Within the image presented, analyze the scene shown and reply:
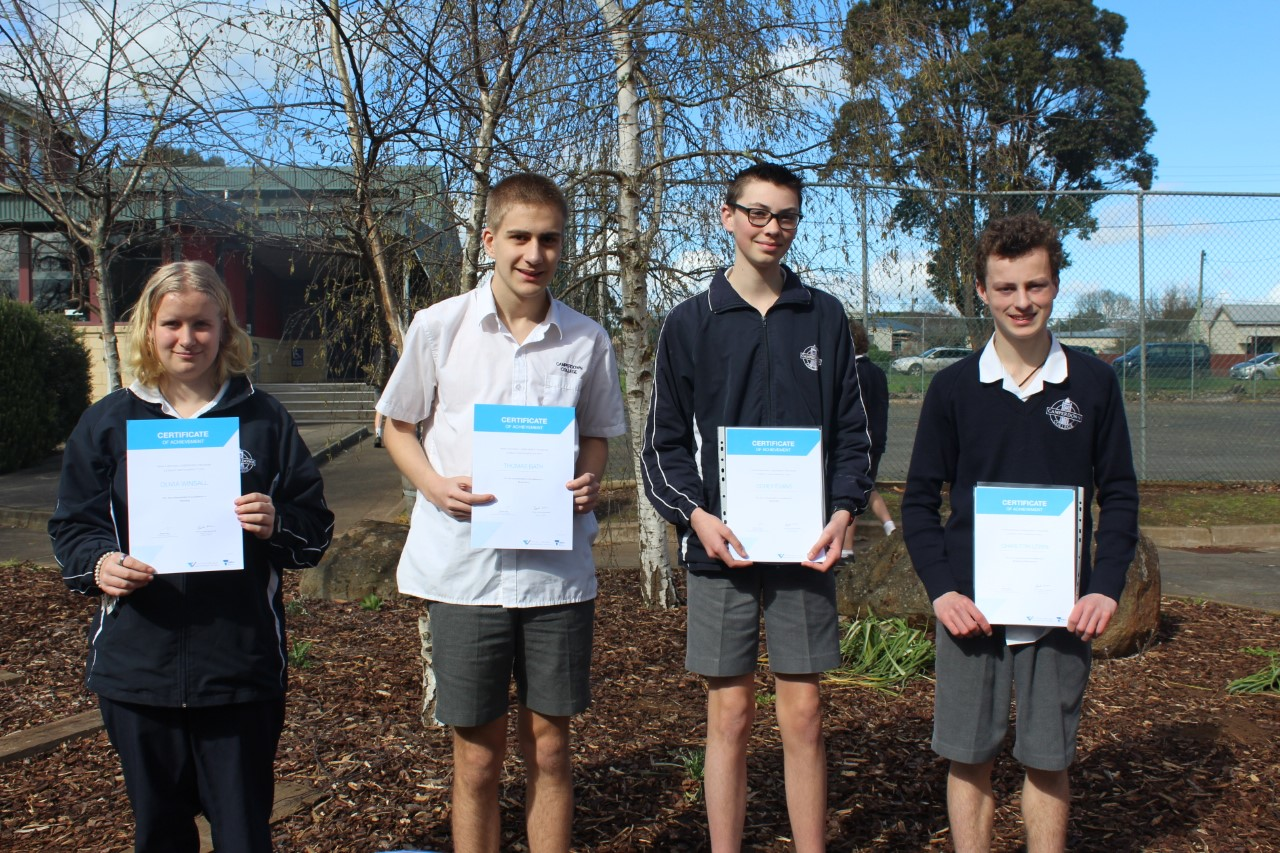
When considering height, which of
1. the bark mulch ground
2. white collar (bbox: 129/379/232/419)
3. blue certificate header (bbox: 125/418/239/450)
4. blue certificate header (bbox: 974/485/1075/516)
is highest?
white collar (bbox: 129/379/232/419)

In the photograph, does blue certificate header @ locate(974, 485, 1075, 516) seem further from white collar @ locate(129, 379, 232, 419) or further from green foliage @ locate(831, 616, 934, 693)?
green foliage @ locate(831, 616, 934, 693)

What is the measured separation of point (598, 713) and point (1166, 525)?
259 inches

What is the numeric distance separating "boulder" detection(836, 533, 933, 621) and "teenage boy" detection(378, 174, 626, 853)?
9.49ft

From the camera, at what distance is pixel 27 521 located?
9492mm

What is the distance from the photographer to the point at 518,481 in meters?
2.70

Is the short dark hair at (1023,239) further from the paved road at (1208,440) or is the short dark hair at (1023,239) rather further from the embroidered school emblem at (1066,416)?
the paved road at (1208,440)

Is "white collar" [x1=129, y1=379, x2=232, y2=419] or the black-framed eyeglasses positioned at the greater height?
the black-framed eyeglasses

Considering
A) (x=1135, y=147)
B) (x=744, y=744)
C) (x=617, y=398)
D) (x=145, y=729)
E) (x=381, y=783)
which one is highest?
(x=1135, y=147)

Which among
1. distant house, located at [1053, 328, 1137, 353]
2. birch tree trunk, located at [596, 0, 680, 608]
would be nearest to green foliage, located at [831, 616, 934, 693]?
birch tree trunk, located at [596, 0, 680, 608]

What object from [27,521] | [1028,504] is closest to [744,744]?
[1028,504]

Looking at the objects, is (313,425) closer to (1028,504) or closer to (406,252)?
(406,252)

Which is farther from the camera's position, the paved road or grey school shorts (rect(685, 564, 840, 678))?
the paved road

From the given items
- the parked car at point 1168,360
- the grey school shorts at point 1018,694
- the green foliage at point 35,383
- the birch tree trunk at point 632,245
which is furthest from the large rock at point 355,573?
the green foliage at point 35,383

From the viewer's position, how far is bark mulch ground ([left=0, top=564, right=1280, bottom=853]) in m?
3.35
